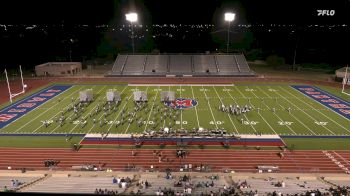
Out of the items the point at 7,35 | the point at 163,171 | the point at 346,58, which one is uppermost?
A: the point at 7,35

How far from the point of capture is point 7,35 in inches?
2451

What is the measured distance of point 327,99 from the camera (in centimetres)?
3316

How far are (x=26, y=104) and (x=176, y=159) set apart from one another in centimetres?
1917

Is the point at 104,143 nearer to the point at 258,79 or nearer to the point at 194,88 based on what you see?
the point at 194,88

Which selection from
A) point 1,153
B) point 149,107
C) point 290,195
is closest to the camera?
point 290,195

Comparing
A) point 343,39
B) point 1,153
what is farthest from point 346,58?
point 1,153

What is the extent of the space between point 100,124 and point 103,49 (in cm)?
4963

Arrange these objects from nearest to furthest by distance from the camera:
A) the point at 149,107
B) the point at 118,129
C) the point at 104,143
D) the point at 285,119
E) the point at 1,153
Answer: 1. the point at 1,153
2. the point at 104,143
3. the point at 118,129
4. the point at 285,119
5. the point at 149,107

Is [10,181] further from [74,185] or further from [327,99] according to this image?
[327,99]

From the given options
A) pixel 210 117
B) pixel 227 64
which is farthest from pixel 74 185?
pixel 227 64

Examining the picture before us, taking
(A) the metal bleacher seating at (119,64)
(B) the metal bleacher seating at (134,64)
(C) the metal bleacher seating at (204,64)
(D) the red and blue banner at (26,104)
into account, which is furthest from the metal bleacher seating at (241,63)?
(D) the red and blue banner at (26,104)

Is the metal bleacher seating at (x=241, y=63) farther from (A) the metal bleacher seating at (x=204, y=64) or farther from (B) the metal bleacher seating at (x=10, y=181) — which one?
(B) the metal bleacher seating at (x=10, y=181)

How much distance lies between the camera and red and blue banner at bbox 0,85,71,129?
2745 centimetres

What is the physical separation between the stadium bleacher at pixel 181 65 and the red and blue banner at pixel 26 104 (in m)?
11.7
